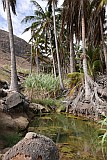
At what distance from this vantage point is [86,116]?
55.9 ft

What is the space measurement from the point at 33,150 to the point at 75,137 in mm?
4970

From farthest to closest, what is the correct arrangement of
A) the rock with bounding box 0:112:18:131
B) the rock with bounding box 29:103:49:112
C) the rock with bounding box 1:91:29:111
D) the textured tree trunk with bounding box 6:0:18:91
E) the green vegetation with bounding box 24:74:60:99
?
the green vegetation with bounding box 24:74:60:99 < the rock with bounding box 29:103:49:112 < the textured tree trunk with bounding box 6:0:18:91 < the rock with bounding box 1:91:29:111 < the rock with bounding box 0:112:18:131

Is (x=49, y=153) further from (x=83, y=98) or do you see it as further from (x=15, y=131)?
(x=83, y=98)

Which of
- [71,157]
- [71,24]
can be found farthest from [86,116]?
[71,157]

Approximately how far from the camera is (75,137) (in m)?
11.3

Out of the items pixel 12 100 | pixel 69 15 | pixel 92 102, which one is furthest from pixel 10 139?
pixel 69 15

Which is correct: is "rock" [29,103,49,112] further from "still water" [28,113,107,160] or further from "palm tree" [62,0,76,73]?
"palm tree" [62,0,76,73]

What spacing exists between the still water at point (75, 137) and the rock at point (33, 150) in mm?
1502

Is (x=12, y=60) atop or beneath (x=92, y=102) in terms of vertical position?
atop

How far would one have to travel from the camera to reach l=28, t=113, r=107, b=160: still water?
8594 millimetres

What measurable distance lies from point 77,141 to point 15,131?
239 centimetres

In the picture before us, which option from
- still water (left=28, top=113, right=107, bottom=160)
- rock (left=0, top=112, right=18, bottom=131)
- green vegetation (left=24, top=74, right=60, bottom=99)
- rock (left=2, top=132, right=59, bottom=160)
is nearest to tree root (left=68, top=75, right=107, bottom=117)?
still water (left=28, top=113, right=107, bottom=160)

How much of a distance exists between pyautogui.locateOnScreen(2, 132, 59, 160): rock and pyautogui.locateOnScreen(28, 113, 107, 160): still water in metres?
1.50

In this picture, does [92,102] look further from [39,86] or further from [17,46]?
[17,46]
